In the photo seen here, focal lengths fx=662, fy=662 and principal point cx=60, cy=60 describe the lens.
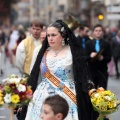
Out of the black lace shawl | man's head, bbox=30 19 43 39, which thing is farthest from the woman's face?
man's head, bbox=30 19 43 39

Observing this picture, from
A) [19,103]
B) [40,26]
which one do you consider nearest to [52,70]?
[19,103]

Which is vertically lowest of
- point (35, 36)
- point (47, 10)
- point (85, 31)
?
point (47, 10)

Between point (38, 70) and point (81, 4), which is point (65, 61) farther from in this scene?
point (81, 4)

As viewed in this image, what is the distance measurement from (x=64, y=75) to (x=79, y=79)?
0.18 meters

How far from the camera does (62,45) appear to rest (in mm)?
7832

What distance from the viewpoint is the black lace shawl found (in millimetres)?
7629

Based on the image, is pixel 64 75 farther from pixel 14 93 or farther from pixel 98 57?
pixel 98 57

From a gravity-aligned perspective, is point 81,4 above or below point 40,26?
below

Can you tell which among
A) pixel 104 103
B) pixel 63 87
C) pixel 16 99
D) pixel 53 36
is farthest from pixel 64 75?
pixel 16 99

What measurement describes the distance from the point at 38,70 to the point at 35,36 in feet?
9.17

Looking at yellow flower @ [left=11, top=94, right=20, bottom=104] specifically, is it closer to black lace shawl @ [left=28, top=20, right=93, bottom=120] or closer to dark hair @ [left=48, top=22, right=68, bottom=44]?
black lace shawl @ [left=28, top=20, right=93, bottom=120]

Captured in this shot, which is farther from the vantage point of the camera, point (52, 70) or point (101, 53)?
point (101, 53)

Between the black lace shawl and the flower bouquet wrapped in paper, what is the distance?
1166mm

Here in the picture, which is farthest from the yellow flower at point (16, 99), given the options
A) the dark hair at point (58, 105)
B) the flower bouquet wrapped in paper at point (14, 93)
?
the dark hair at point (58, 105)
